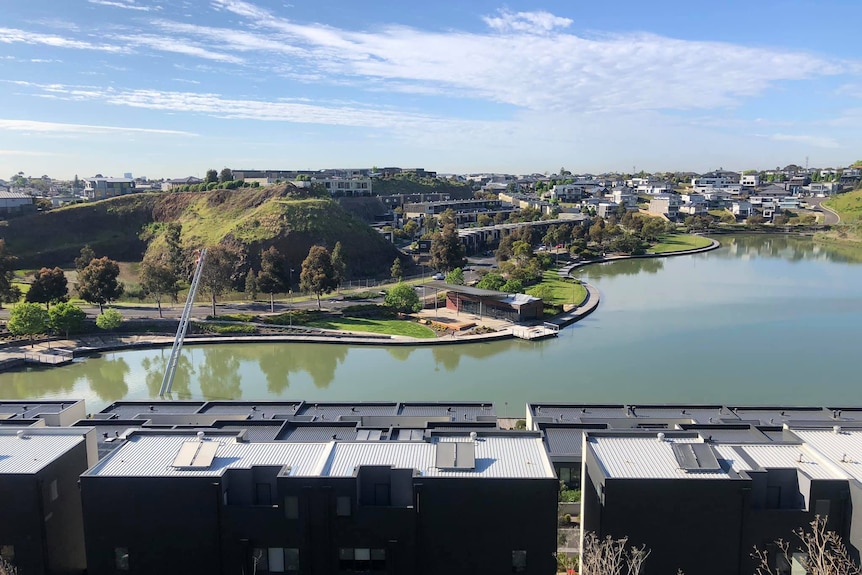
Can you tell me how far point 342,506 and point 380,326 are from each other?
1178cm

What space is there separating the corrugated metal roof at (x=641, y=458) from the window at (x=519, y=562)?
0.98 meters

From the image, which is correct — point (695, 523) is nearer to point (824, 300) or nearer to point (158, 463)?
point (158, 463)

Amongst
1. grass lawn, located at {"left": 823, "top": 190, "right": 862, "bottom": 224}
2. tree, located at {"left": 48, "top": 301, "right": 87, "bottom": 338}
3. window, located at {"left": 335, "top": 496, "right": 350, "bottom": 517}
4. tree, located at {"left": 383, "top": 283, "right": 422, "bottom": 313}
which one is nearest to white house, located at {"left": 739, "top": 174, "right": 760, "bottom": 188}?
grass lawn, located at {"left": 823, "top": 190, "right": 862, "bottom": 224}

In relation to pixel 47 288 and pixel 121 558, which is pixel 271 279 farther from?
pixel 121 558

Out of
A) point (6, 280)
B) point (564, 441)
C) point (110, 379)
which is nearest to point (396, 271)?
point (110, 379)

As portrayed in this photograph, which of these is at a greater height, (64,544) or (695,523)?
(695,523)

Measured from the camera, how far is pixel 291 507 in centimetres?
510

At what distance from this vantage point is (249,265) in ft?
76.8

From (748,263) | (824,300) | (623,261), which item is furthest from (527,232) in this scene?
(824,300)

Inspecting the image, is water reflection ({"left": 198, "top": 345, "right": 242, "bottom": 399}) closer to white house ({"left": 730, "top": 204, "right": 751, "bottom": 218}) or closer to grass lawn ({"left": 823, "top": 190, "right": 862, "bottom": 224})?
white house ({"left": 730, "top": 204, "right": 751, "bottom": 218})

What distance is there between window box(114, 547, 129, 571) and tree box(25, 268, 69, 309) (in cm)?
1384

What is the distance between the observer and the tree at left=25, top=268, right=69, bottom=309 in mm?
16594

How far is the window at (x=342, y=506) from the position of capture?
507 cm

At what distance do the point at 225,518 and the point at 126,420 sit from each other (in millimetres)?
3864
